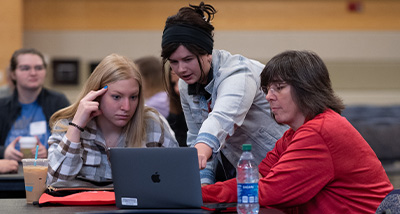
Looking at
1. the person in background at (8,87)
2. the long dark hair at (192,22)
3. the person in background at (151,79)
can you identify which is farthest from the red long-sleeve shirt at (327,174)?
the person in background at (8,87)

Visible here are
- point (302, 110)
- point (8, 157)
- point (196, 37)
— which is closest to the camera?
point (302, 110)

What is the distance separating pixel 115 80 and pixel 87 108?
20 centimetres

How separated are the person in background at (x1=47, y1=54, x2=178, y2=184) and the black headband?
387 millimetres

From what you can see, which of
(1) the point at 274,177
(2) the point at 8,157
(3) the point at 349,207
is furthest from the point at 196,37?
(2) the point at 8,157

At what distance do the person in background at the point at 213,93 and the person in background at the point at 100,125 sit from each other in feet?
0.79

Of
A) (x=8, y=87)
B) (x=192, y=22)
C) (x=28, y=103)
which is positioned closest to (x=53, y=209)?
(x=192, y=22)

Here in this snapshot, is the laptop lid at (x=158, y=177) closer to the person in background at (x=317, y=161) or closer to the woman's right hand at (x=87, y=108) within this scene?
the person in background at (x=317, y=161)

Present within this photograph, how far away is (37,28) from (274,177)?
31.9 feet

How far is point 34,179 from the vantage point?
7.19ft

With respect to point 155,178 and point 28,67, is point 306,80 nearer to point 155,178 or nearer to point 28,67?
point 155,178

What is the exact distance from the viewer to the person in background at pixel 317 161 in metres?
1.88

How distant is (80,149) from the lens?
2.59m

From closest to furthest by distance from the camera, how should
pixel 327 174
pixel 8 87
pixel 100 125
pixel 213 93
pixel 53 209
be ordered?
pixel 327 174 < pixel 53 209 < pixel 213 93 < pixel 100 125 < pixel 8 87

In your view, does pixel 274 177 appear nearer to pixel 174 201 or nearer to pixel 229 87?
pixel 174 201
